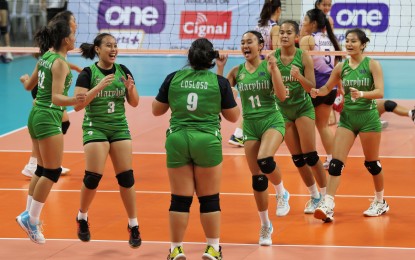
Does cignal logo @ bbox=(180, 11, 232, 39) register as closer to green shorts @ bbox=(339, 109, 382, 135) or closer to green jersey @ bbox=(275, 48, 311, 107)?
green jersey @ bbox=(275, 48, 311, 107)

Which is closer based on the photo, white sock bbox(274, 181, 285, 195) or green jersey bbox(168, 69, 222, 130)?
green jersey bbox(168, 69, 222, 130)

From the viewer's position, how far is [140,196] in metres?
10.5

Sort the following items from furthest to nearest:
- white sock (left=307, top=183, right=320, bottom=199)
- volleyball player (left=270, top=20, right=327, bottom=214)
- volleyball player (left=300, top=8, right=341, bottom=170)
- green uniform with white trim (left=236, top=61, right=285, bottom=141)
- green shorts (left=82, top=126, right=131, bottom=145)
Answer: volleyball player (left=300, top=8, right=341, bottom=170), white sock (left=307, top=183, right=320, bottom=199), volleyball player (left=270, top=20, right=327, bottom=214), green uniform with white trim (left=236, top=61, right=285, bottom=141), green shorts (left=82, top=126, right=131, bottom=145)

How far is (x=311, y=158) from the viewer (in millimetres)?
9500

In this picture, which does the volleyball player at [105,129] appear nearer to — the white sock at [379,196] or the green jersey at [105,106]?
the green jersey at [105,106]

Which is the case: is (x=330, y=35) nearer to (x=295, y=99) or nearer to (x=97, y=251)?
(x=295, y=99)

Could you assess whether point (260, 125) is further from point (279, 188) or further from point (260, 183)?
point (279, 188)

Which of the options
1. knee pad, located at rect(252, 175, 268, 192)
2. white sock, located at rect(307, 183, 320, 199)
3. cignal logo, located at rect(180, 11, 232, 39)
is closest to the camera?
knee pad, located at rect(252, 175, 268, 192)

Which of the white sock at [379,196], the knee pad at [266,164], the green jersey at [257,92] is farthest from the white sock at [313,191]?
the green jersey at [257,92]

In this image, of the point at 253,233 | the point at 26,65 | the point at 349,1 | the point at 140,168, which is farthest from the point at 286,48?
the point at 26,65

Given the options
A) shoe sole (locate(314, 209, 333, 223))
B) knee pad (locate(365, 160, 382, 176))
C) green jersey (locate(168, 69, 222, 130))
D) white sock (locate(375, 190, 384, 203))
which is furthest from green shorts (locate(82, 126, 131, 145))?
white sock (locate(375, 190, 384, 203))

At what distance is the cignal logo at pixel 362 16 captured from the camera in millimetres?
20719

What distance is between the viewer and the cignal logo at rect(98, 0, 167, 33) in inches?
866

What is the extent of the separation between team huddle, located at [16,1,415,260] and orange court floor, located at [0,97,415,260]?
22 cm
